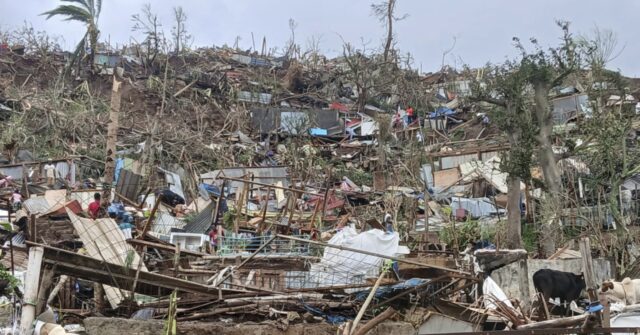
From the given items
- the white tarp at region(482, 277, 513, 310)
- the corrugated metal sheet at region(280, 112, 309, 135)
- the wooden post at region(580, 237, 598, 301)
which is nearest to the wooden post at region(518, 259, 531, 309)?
the white tarp at region(482, 277, 513, 310)

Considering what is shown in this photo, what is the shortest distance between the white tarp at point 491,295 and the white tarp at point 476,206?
9072mm

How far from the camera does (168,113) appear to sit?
2320 centimetres

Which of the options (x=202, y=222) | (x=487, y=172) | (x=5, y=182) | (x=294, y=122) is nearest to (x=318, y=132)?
(x=294, y=122)

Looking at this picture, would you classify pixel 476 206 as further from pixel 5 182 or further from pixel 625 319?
pixel 5 182

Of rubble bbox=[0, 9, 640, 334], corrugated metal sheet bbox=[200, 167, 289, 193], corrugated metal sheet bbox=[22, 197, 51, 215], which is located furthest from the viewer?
corrugated metal sheet bbox=[200, 167, 289, 193]

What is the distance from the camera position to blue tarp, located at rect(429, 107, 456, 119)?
24.7 meters

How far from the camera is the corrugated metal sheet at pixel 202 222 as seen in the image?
40.3 ft

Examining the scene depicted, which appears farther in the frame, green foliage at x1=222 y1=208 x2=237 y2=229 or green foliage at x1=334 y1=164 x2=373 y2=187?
green foliage at x1=334 y1=164 x2=373 y2=187

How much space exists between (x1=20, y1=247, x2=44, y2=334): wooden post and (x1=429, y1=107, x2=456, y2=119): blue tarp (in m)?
19.9

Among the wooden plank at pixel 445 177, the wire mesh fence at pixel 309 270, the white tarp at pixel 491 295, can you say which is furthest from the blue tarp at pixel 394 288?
the wooden plank at pixel 445 177

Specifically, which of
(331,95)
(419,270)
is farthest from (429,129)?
(419,270)

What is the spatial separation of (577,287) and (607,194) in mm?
7559

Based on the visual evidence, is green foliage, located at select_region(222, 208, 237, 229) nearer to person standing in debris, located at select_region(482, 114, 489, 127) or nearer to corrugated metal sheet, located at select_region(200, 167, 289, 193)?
corrugated metal sheet, located at select_region(200, 167, 289, 193)

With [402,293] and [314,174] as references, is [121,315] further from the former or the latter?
[314,174]
